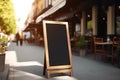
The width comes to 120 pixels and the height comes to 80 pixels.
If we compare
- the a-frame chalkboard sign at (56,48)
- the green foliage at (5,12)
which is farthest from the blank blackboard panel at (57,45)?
A: the green foliage at (5,12)

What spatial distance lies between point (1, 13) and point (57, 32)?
17396mm

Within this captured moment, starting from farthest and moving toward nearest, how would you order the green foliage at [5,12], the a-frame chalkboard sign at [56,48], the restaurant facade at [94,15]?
the green foliage at [5,12] → the restaurant facade at [94,15] → the a-frame chalkboard sign at [56,48]

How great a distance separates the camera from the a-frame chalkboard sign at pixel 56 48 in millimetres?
7988

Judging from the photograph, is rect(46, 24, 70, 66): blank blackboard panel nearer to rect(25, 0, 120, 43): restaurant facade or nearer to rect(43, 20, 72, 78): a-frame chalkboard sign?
rect(43, 20, 72, 78): a-frame chalkboard sign

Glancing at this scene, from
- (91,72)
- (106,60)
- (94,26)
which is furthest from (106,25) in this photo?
(91,72)

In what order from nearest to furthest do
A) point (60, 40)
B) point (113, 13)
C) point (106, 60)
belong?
point (60, 40) → point (106, 60) → point (113, 13)

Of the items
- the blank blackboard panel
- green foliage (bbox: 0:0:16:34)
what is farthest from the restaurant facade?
the blank blackboard panel

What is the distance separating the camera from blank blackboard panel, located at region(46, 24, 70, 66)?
8070 millimetres

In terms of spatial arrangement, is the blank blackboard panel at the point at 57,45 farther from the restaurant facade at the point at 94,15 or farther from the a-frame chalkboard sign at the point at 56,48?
the restaurant facade at the point at 94,15

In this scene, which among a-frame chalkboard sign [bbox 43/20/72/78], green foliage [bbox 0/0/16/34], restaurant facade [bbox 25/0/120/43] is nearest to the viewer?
a-frame chalkboard sign [bbox 43/20/72/78]

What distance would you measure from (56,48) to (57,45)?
0.10 metres

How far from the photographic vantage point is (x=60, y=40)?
8.30 m

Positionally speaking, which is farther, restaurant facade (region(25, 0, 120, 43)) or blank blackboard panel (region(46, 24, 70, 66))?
restaurant facade (region(25, 0, 120, 43))

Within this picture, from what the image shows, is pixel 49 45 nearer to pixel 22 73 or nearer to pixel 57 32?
pixel 57 32
